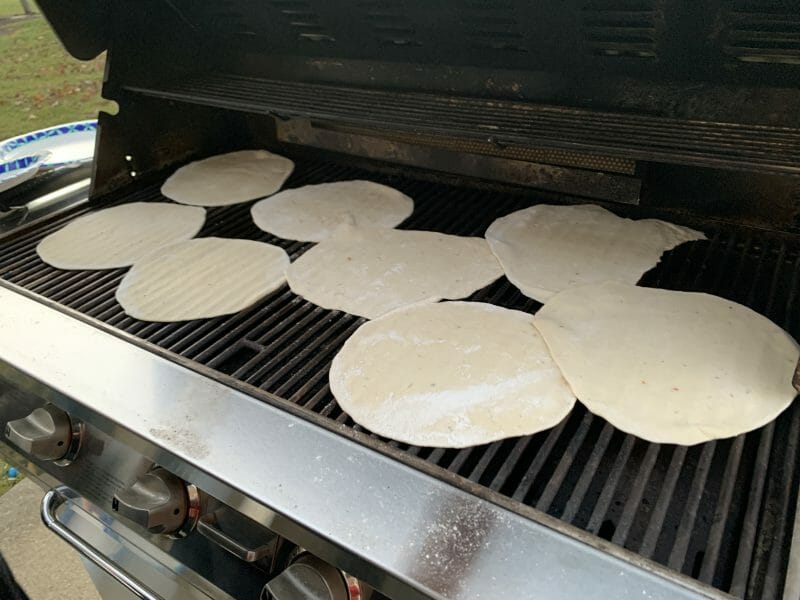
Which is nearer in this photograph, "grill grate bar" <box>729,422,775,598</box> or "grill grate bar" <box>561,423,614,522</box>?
"grill grate bar" <box>729,422,775,598</box>

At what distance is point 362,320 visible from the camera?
137 centimetres

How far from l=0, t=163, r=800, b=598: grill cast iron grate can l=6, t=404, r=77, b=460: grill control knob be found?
24 centimetres

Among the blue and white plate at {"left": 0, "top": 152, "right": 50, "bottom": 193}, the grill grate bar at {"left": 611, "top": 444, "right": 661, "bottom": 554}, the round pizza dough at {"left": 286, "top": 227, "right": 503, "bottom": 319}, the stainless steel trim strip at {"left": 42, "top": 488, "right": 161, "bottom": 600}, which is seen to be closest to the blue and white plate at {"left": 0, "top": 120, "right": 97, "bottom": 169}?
the blue and white plate at {"left": 0, "top": 152, "right": 50, "bottom": 193}

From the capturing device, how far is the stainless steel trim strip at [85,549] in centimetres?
114

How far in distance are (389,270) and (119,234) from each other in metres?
0.90

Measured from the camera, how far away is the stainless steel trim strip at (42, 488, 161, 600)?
3.76 ft

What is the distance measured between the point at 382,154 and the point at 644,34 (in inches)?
36.5

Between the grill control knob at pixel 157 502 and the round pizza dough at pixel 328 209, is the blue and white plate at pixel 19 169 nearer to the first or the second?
the round pizza dough at pixel 328 209

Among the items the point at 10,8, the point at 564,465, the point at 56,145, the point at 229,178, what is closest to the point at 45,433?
the point at 564,465

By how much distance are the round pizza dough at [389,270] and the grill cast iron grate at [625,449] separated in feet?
0.15

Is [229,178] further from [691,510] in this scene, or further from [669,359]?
[691,510]

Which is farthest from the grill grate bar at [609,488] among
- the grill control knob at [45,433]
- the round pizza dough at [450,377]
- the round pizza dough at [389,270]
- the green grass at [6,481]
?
the green grass at [6,481]

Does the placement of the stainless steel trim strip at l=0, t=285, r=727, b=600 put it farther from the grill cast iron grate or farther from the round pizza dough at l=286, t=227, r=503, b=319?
the round pizza dough at l=286, t=227, r=503, b=319

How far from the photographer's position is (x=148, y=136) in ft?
6.84
